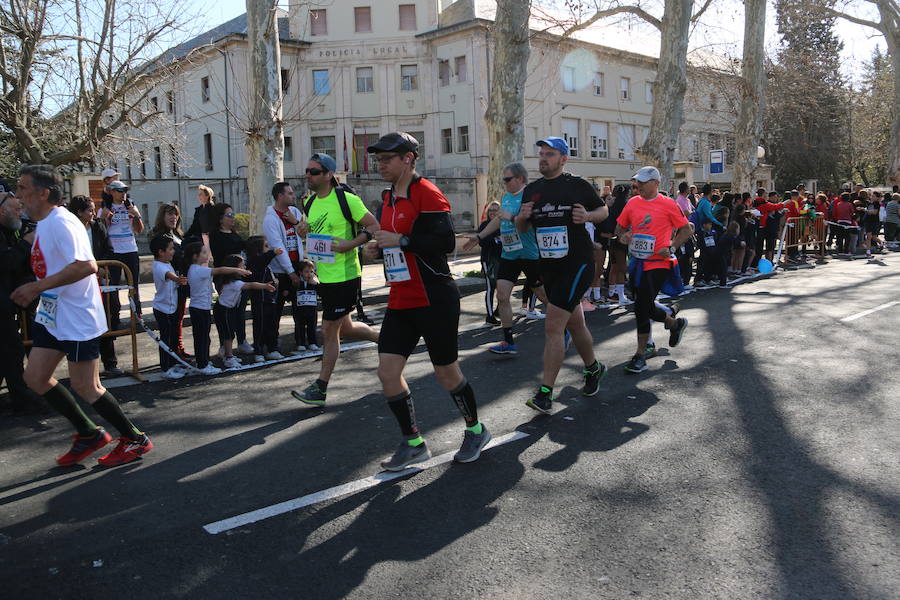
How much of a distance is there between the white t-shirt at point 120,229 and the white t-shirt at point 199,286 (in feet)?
7.31

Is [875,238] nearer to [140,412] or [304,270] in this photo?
[304,270]

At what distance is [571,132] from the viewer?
46.2 metres

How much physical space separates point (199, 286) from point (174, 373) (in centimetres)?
89

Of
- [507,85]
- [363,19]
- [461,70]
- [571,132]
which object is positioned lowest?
[507,85]

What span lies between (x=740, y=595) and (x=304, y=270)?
576 centimetres

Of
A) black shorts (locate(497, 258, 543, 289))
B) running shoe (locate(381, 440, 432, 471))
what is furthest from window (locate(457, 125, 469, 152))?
running shoe (locate(381, 440, 432, 471))

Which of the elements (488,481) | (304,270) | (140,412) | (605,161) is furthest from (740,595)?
(605,161)

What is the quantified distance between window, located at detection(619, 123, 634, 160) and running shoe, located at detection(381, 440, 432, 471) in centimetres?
4759

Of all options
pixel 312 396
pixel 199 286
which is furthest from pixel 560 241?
pixel 199 286

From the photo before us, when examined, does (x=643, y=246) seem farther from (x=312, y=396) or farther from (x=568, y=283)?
(x=312, y=396)

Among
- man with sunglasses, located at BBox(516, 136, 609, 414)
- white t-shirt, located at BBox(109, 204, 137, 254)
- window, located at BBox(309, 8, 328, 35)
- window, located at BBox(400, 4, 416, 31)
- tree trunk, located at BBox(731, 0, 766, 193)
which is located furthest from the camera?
window, located at BBox(400, 4, 416, 31)

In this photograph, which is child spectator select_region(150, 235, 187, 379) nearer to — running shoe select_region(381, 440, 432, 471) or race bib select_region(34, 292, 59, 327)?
race bib select_region(34, 292, 59, 327)

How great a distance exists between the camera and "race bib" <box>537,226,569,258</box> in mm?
5723

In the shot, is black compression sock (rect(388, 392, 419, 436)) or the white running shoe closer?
black compression sock (rect(388, 392, 419, 436))
